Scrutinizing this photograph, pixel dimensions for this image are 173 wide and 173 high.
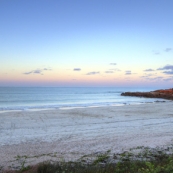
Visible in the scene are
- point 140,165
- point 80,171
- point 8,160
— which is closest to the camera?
point 80,171

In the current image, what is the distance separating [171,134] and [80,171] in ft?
25.8

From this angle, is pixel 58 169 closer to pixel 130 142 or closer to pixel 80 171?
pixel 80 171

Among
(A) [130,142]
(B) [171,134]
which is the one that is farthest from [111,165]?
(B) [171,134]

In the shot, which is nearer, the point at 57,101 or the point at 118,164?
the point at 118,164

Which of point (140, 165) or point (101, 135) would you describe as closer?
point (140, 165)

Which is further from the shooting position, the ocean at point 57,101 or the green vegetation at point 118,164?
the ocean at point 57,101

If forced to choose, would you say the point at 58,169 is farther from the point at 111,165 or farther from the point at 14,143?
the point at 14,143

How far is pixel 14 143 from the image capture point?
1007 cm

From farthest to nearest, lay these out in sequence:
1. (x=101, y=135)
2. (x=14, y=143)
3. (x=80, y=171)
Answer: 1. (x=101, y=135)
2. (x=14, y=143)
3. (x=80, y=171)

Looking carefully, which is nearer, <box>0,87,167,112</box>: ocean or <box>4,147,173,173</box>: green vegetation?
<box>4,147,173,173</box>: green vegetation

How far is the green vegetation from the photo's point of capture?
577 centimetres

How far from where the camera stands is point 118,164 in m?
6.17

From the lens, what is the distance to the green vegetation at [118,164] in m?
5.77

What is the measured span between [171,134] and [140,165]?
6411 millimetres
